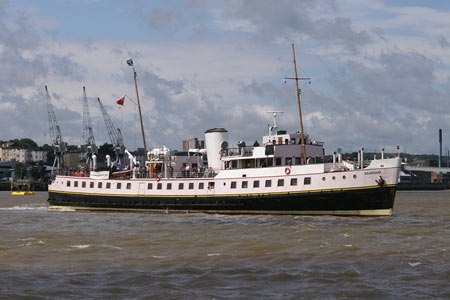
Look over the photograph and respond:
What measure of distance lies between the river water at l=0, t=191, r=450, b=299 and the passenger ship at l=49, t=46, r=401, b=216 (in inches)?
93.0

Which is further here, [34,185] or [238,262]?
[34,185]

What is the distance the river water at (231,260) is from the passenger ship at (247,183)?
2.36 meters

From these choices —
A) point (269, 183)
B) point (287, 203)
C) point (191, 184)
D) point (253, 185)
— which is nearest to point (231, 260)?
point (287, 203)

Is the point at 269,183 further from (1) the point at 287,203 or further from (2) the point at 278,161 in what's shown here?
(2) the point at 278,161

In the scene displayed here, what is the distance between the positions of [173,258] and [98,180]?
106 feet

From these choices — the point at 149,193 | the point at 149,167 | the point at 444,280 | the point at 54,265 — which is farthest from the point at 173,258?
the point at 149,167

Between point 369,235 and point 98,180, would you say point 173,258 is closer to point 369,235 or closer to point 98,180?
point 369,235

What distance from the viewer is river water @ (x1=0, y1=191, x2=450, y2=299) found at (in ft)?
65.5

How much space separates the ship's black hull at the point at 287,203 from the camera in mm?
42562

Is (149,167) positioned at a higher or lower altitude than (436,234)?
higher

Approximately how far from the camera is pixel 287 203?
4475 centimetres

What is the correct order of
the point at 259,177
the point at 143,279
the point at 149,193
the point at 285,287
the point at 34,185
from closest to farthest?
the point at 285,287 < the point at 143,279 < the point at 259,177 < the point at 149,193 < the point at 34,185

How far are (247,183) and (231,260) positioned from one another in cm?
2139

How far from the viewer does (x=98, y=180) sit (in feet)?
188
